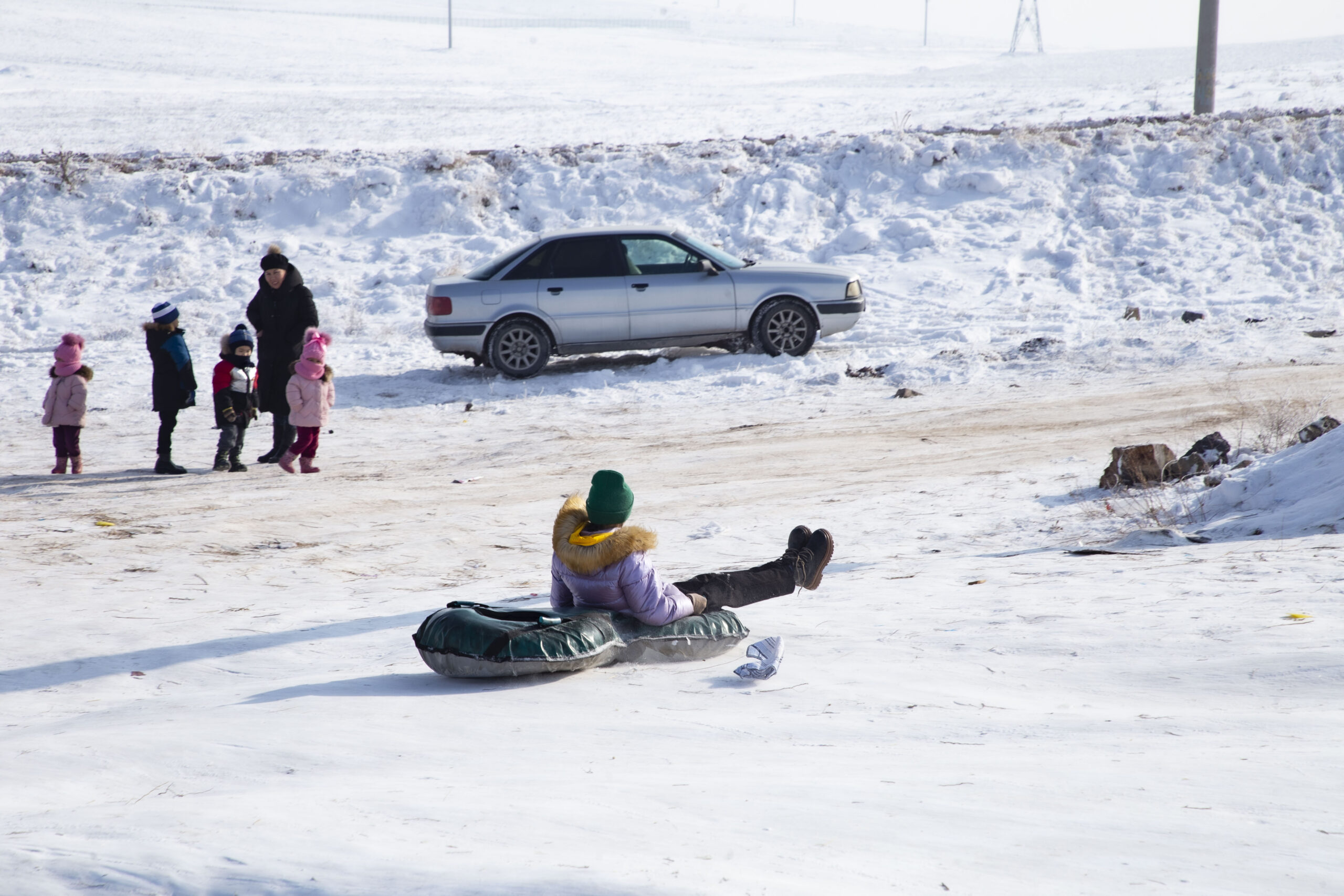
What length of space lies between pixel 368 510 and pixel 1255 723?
19.8ft

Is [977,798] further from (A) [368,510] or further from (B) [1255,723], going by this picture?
(A) [368,510]

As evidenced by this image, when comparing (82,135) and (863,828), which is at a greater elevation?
(82,135)

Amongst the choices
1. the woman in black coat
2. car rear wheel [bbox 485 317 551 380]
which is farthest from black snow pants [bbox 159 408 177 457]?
car rear wheel [bbox 485 317 551 380]

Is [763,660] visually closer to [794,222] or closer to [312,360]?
[312,360]

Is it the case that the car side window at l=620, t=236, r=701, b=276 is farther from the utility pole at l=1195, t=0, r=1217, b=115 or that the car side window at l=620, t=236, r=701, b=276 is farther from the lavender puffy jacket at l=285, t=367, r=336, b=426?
the utility pole at l=1195, t=0, r=1217, b=115

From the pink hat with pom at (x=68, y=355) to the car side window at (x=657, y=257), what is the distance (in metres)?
6.10

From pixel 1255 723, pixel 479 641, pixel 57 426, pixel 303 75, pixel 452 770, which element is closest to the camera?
pixel 452 770

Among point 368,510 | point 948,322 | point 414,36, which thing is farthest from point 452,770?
point 414,36

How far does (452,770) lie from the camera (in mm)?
3561

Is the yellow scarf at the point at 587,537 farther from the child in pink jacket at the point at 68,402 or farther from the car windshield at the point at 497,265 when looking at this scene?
the car windshield at the point at 497,265

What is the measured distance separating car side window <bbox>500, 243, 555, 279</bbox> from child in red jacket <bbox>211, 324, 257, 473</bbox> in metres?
4.16

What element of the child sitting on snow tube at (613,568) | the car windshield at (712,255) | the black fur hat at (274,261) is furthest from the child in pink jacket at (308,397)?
the car windshield at (712,255)

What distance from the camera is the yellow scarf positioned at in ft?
15.5

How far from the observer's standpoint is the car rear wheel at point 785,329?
1343 centimetres
